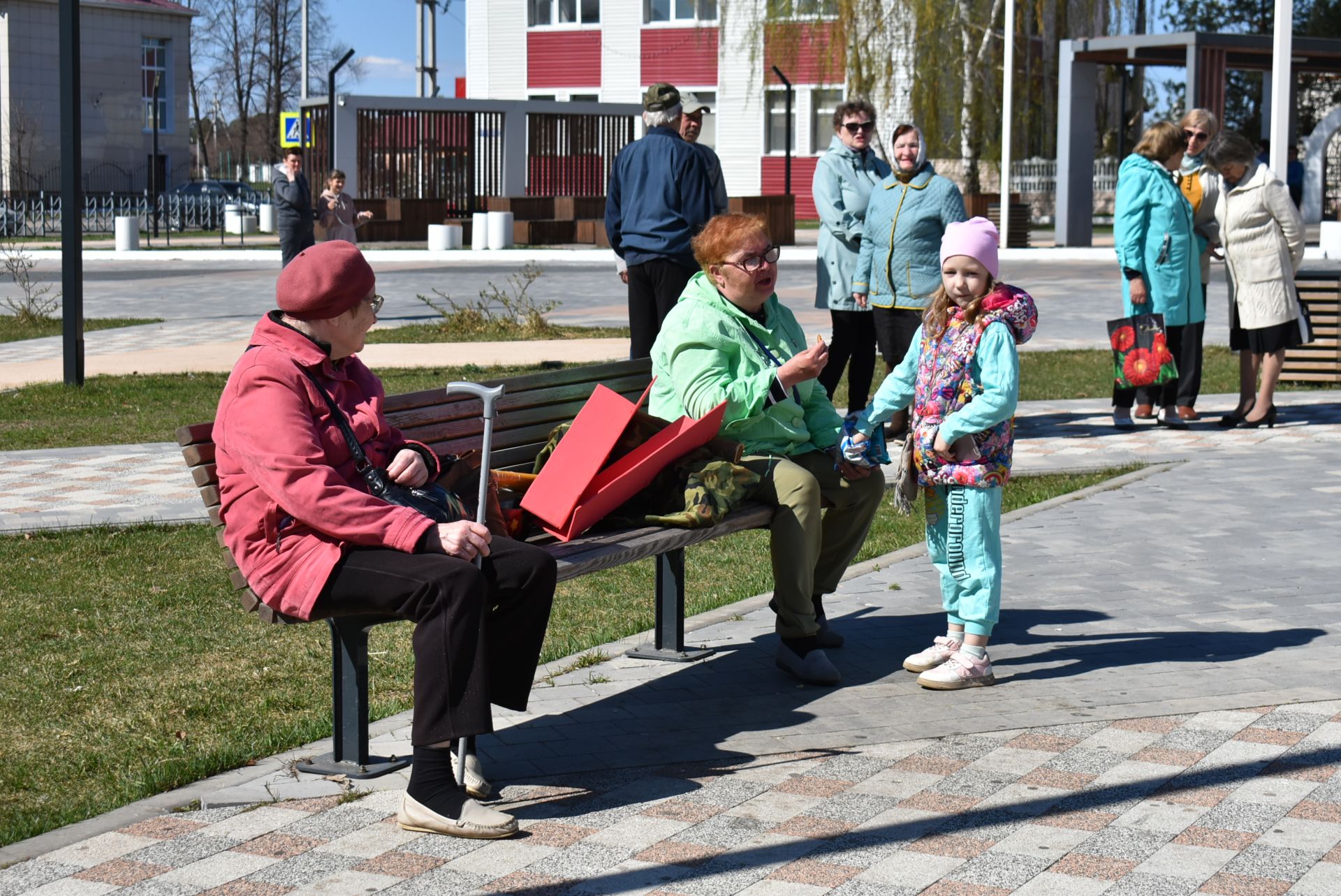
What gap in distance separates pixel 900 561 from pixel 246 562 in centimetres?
358

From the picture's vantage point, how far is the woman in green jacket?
5367 millimetres

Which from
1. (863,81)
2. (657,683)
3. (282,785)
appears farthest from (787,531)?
(863,81)

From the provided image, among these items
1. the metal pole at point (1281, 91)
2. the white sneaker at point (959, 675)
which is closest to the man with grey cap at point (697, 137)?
the white sneaker at point (959, 675)

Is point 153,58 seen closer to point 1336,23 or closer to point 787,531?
point 1336,23

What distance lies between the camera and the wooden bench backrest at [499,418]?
4430mm

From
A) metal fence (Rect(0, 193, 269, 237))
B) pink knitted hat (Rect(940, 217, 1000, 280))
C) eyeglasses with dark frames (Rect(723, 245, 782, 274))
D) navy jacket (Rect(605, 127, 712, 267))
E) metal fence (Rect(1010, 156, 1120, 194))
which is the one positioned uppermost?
metal fence (Rect(1010, 156, 1120, 194))

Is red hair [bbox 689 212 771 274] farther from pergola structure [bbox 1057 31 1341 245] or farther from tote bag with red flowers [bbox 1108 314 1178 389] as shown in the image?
pergola structure [bbox 1057 31 1341 245]

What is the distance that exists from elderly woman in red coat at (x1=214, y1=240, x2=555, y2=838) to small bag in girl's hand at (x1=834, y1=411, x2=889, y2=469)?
1423 millimetres

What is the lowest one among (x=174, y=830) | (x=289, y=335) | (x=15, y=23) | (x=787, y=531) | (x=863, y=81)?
(x=174, y=830)

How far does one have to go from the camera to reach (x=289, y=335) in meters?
4.28

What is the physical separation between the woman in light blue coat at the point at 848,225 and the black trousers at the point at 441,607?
5.86m

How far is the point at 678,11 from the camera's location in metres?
51.1

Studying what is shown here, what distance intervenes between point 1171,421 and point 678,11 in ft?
139

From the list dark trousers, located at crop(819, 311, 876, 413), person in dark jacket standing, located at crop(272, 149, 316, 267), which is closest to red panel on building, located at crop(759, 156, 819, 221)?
person in dark jacket standing, located at crop(272, 149, 316, 267)
